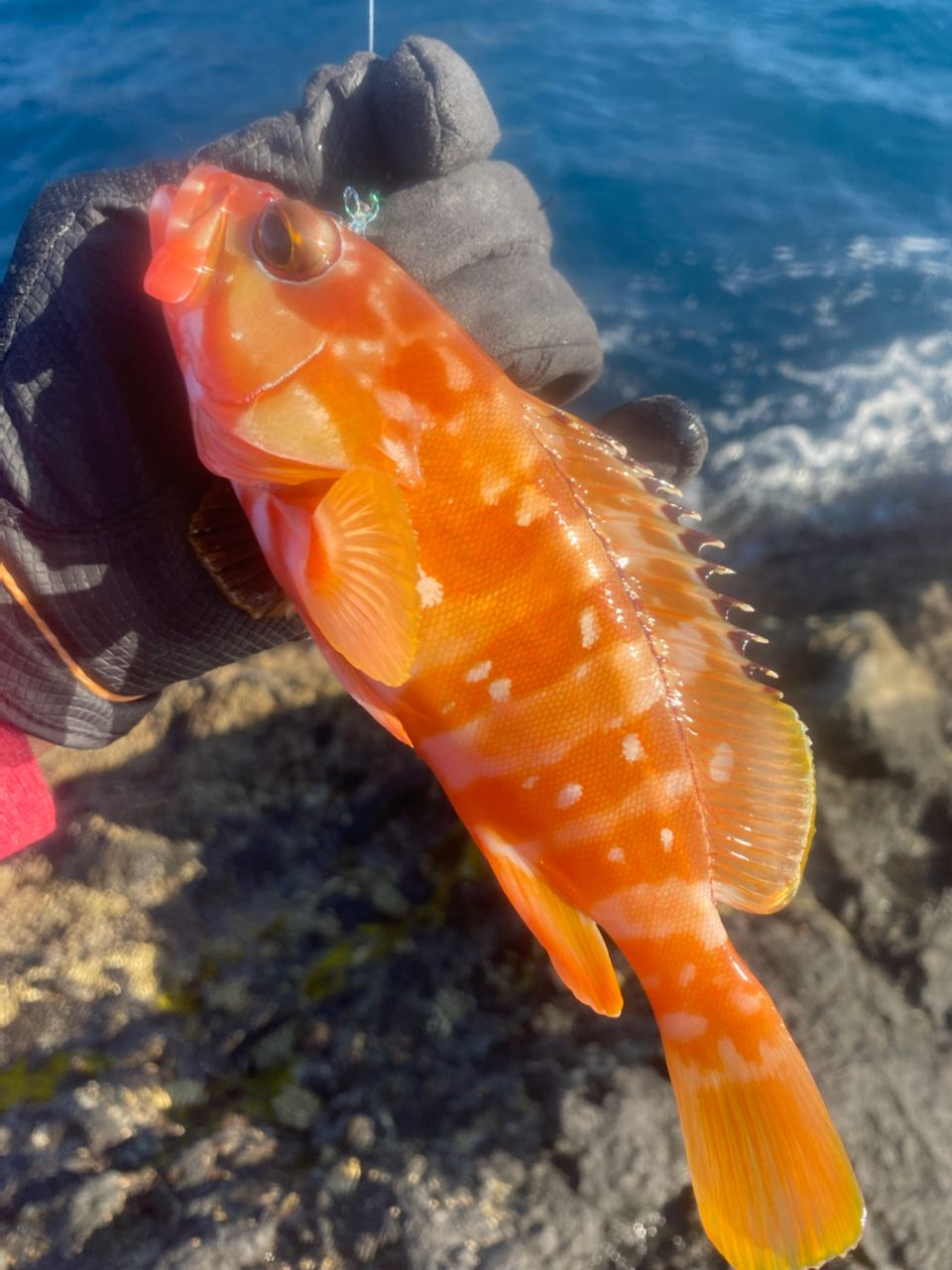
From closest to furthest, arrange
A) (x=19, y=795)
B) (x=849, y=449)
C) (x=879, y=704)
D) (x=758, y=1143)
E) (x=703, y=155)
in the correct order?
(x=758, y=1143) → (x=19, y=795) → (x=879, y=704) → (x=849, y=449) → (x=703, y=155)

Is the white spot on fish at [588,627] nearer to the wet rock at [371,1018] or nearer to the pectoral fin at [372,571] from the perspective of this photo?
the pectoral fin at [372,571]

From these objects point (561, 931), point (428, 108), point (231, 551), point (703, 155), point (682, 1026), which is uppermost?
point (428, 108)

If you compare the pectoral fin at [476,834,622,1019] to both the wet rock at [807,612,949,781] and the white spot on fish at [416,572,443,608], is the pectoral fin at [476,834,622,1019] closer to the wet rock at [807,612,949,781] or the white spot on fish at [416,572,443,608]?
the white spot on fish at [416,572,443,608]

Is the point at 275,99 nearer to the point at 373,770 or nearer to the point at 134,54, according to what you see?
the point at 134,54

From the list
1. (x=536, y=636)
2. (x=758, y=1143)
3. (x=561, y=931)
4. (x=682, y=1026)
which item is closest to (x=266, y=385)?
(x=536, y=636)

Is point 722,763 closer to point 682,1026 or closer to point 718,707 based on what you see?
point 718,707

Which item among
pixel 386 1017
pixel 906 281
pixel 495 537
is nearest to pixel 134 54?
pixel 906 281
